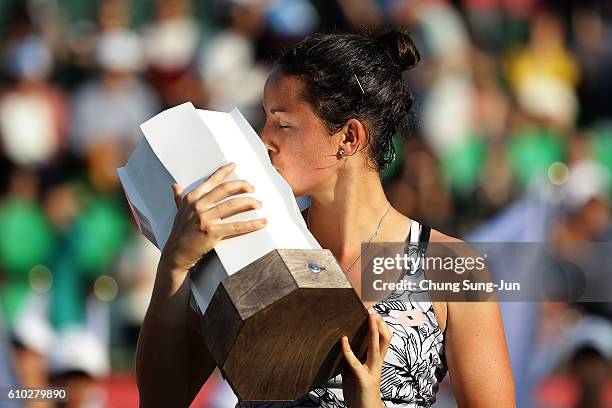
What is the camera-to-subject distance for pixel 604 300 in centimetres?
440

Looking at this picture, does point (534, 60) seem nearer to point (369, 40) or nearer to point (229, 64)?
point (229, 64)

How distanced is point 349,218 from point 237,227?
0.55 metres

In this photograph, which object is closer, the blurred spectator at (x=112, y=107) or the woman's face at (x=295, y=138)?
the woman's face at (x=295, y=138)

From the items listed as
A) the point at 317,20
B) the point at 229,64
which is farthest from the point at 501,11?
the point at 229,64

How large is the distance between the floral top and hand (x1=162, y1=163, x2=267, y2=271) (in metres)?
0.43

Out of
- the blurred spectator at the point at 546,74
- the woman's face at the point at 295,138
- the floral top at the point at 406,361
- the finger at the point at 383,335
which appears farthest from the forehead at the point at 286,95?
the blurred spectator at the point at 546,74

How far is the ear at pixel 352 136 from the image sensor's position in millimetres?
2285

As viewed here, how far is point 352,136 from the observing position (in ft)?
7.55

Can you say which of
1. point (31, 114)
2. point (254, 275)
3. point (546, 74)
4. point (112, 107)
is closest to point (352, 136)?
point (254, 275)

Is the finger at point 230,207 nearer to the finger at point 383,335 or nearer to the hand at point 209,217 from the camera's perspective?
the hand at point 209,217

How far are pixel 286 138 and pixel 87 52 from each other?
10.3 ft

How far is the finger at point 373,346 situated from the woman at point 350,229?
0.18 ft

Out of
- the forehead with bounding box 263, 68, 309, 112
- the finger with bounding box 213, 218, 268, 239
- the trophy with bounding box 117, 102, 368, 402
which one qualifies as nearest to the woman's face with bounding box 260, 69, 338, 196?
the forehead with bounding box 263, 68, 309, 112

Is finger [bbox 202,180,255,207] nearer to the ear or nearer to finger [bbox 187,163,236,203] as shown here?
finger [bbox 187,163,236,203]
